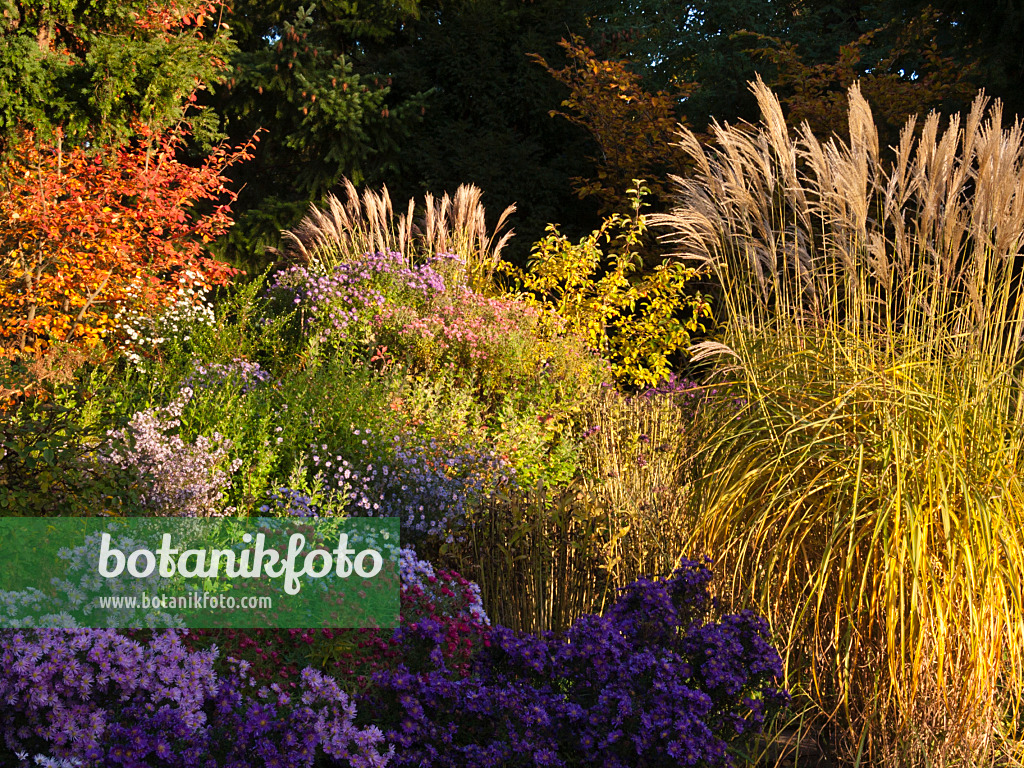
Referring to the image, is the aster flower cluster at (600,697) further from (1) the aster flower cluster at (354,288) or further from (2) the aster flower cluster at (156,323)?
(2) the aster flower cluster at (156,323)

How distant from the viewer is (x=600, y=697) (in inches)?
83.4

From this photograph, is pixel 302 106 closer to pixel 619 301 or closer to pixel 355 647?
pixel 619 301

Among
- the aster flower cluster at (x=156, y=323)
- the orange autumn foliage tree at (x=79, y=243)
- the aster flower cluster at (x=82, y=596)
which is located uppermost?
the orange autumn foliage tree at (x=79, y=243)

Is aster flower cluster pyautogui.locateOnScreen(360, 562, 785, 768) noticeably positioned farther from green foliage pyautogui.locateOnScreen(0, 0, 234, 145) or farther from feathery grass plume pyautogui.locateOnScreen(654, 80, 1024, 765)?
green foliage pyautogui.locateOnScreen(0, 0, 234, 145)

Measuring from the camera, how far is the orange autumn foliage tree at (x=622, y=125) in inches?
354

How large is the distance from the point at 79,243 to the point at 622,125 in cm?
530

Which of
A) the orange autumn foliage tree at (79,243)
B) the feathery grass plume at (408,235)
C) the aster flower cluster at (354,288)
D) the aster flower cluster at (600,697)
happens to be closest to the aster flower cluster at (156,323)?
the orange autumn foliage tree at (79,243)

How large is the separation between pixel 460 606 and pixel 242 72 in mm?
8632

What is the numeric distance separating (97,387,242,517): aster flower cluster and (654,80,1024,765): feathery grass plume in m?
2.06

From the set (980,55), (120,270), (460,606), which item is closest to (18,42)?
(120,270)

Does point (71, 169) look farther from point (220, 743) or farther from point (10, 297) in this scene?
point (220, 743)

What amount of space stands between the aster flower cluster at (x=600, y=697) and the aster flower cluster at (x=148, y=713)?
6.0 inches

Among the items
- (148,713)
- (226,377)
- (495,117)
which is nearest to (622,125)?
(495,117)

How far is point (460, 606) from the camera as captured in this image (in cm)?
321
